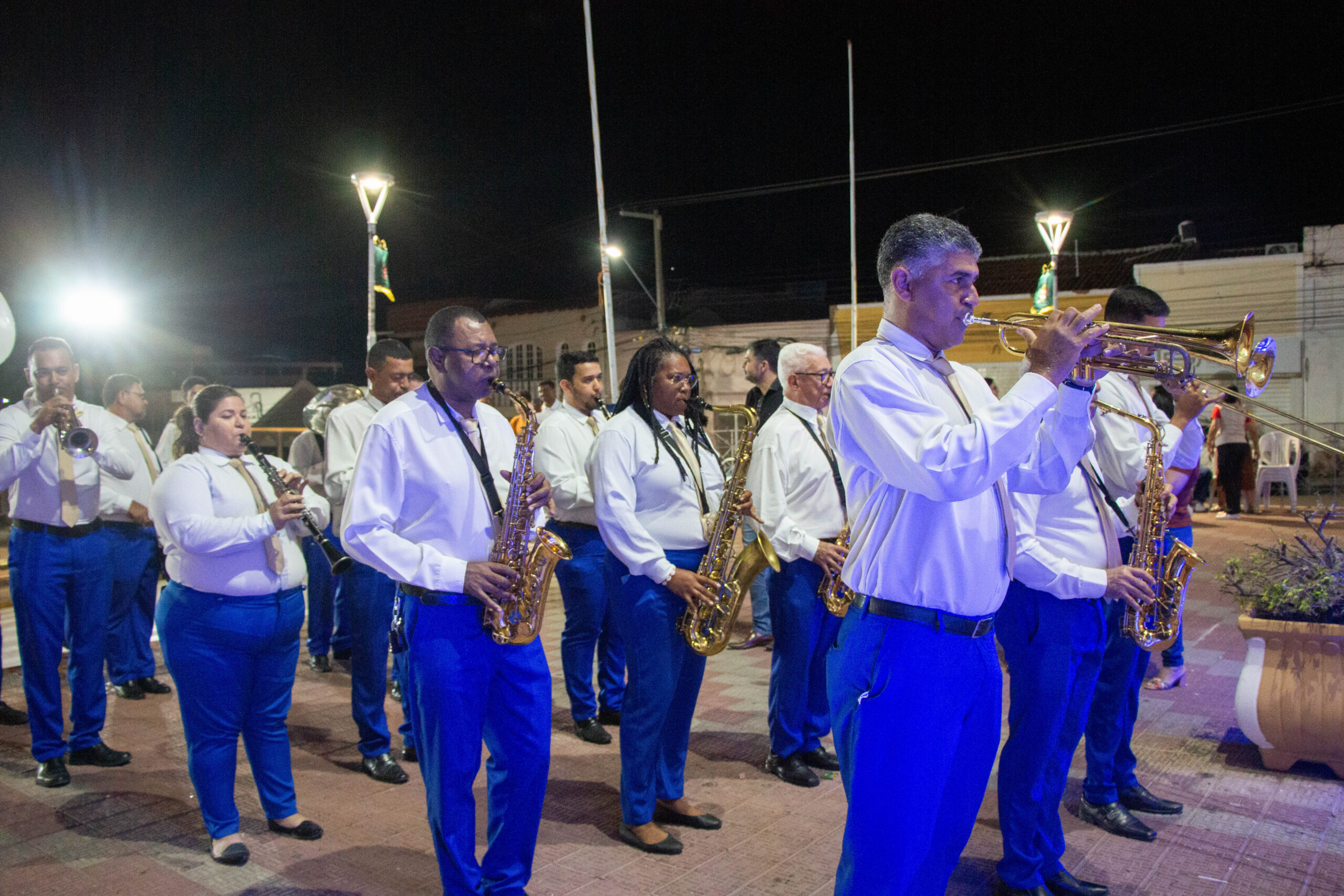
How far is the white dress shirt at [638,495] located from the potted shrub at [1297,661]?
10.8 ft

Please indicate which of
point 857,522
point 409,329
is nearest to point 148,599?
point 857,522

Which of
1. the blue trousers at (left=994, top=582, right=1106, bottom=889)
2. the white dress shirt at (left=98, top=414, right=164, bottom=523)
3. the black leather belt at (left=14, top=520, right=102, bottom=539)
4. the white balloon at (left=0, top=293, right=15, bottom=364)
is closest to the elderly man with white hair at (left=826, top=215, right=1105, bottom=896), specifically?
the blue trousers at (left=994, top=582, right=1106, bottom=889)

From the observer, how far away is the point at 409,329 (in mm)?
41219

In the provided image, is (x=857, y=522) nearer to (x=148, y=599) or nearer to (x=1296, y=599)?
(x=1296, y=599)

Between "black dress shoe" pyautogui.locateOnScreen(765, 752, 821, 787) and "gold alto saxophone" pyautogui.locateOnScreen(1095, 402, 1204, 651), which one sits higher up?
"gold alto saxophone" pyautogui.locateOnScreen(1095, 402, 1204, 651)

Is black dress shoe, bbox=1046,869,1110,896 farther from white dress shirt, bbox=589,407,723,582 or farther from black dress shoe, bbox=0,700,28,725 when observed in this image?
black dress shoe, bbox=0,700,28,725

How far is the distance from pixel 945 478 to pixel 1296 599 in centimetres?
400

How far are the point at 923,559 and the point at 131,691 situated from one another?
6816 mm

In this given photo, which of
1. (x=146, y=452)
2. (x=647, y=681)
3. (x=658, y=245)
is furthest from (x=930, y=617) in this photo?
(x=658, y=245)

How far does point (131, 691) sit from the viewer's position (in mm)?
7008

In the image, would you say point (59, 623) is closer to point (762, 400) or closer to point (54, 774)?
point (54, 774)

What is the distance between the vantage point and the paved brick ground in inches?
155

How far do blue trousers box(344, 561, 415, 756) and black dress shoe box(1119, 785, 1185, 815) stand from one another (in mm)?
4005

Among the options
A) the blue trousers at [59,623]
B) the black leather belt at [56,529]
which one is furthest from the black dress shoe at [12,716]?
the black leather belt at [56,529]
